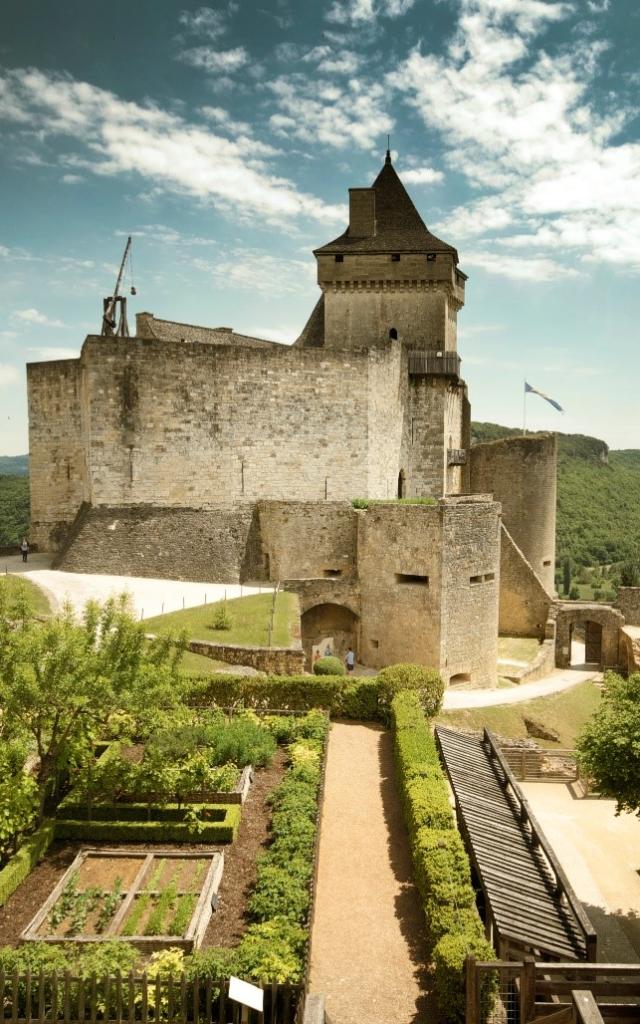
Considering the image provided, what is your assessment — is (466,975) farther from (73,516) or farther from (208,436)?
(73,516)

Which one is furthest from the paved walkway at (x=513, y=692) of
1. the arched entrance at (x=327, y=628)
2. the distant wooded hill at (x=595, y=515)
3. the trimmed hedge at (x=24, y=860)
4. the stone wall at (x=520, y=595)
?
the distant wooded hill at (x=595, y=515)

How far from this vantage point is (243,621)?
2119 cm

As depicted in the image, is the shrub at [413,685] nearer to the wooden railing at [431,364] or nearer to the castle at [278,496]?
the castle at [278,496]

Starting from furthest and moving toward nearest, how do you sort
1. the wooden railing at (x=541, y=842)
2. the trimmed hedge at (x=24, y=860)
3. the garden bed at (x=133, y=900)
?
the trimmed hedge at (x=24, y=860) → the wooden railing at (x=541, y=842) → the garden bed at (x=133, y=900)

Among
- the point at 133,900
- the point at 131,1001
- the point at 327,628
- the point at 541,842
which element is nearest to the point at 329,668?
the point at 327,628

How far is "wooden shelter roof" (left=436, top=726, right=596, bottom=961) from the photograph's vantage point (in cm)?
927

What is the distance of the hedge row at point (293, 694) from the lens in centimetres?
1667

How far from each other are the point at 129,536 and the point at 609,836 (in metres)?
17.4

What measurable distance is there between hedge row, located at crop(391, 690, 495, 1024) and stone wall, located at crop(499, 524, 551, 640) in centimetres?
1774

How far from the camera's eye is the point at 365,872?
1120 centimetres

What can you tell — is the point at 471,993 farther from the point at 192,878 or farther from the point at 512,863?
the point at 192,878

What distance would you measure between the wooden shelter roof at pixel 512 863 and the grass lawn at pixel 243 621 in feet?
21.3

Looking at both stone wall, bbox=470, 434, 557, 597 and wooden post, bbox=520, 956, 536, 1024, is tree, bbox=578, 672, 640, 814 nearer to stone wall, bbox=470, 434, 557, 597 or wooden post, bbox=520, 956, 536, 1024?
wooden post, bbox=520, 956, 536, 1024

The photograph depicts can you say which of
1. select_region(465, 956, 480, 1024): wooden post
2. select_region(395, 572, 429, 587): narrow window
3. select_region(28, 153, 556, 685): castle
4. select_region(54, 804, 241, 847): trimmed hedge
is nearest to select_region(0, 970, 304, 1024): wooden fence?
select_region(465, 956, 480, 1024): wooden post
